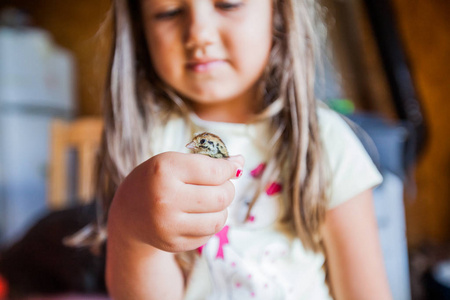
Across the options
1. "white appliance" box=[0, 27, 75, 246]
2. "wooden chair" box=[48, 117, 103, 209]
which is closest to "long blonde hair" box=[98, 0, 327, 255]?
"wooden chair" box=[48, 117, 103, 209]

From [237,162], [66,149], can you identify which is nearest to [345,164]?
[237,162]

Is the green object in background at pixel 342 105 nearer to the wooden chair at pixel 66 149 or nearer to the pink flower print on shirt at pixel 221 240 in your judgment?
the pink flower print on shirt at pixel 221 240

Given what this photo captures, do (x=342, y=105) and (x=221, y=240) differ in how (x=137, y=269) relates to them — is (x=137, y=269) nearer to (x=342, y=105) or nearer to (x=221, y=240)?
(x=221, y=240)

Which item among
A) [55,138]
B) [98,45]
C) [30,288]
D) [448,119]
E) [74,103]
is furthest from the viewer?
[74,103]

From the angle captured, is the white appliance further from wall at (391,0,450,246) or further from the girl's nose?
the girl's nose

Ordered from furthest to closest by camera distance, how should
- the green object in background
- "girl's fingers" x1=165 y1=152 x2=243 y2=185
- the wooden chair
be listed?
the wooden chair → the green object in background → "girl's fingers" x1=165 y1=152 x2=243 y2=185

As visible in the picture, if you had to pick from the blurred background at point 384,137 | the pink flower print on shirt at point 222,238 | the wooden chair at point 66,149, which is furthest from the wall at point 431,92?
the wooden chair at point 66,149

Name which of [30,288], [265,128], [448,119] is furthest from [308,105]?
[30,288]

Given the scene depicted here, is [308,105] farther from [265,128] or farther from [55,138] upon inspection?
[55,138]
